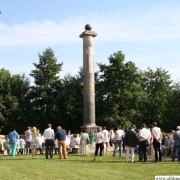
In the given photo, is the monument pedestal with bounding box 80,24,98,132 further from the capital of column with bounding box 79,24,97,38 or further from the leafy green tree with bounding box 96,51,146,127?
the leafy green tree with bounding box 96,51,146,127

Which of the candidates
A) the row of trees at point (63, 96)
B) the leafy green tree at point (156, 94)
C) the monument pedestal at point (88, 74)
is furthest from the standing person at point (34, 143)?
the leafy green tree at point (156, 94)

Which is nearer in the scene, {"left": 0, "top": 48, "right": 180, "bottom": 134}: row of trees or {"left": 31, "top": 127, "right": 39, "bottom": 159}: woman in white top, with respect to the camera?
{"left": 31, "top": 127, "right": 39, "bottom": 159}: woman in white top

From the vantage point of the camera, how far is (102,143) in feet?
57.1

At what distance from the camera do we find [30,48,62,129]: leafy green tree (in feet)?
158

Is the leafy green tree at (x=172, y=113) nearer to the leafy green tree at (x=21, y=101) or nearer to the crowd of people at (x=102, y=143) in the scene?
the leafy green tree at (x=21, y=101)

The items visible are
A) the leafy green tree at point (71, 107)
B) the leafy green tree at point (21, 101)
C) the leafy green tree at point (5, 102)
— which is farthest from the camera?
the leafy green tree at point (71, 107)

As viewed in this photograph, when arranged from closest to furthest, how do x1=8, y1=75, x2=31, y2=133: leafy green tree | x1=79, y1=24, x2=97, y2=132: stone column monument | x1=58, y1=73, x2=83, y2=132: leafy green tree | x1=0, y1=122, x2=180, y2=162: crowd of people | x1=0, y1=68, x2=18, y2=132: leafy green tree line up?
x1=0, y1=122, x2=180, y2=162: crowd of people, x1=79, y1=24, x2=97, y2=132: stone column monument, x1=0, y1=68, x2=18, y2=132: leafy green tree, x1=8, y1=75, x2=31, y2=133: leafy green tree, x1=58, y1=73, x2=83, y2=132: leafy green tree

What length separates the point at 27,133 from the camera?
21.3 meters

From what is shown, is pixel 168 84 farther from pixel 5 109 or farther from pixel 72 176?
pixel 72 176

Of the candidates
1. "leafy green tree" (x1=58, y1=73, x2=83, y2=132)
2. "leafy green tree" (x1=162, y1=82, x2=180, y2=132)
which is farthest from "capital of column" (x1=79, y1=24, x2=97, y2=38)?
"leafy green tree" (x1=162, y1=82, x2=180, y2=132)

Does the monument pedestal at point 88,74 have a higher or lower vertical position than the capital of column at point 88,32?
lower

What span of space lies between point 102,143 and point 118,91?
31.6m

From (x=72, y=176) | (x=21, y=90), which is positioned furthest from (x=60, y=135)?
(x=21, y=90)

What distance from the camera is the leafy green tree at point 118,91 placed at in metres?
48.3
